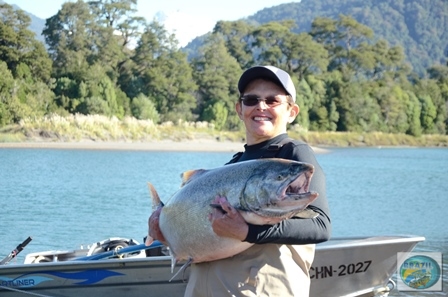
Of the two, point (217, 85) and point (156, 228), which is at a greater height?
point (156, 228)

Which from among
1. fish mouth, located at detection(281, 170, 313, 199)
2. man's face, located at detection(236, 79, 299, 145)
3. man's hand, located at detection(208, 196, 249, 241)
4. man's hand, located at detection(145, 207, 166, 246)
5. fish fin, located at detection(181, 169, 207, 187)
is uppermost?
man's face, located at detection(236, 79, 299, 145)

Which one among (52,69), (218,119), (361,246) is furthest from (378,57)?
(361,246)

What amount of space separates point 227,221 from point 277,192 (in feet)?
0.69

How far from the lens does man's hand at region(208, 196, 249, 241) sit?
2484 mm

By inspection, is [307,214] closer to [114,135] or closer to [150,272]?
[150,272]

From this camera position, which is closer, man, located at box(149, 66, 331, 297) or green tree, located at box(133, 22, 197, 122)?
man, located at box(149, 66, 331, 297)

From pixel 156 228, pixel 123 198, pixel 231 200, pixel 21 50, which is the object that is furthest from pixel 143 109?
pixel 231 200

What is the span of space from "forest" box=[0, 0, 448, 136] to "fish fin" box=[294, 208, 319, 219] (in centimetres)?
4967

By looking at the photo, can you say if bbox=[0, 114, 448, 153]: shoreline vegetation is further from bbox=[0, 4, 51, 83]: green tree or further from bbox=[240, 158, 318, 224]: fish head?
bbox=[240, 158, 318, 224]: fish head

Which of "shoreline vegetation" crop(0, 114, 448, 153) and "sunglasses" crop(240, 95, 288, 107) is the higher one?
"sunglasses" crop(240, 95, 288, 107)

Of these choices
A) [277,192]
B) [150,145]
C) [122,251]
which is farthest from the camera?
[150,145]

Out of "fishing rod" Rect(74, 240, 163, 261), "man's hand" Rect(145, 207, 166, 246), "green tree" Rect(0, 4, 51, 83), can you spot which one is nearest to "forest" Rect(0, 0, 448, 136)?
"green tree" Rect(0, 4, 51, 83)

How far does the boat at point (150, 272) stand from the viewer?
6469 millimetres

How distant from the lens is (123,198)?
22.8m
